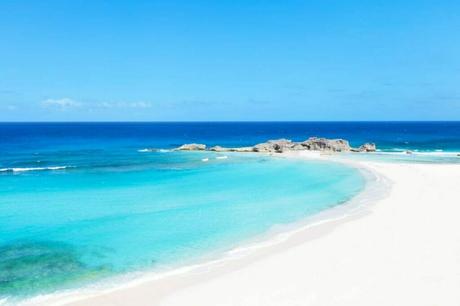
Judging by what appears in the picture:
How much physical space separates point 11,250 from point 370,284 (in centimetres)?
1348

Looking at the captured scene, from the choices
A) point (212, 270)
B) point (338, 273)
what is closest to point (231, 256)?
point (212, 270)

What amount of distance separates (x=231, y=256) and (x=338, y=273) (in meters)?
4.00

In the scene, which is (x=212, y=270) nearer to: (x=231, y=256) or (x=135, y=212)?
(x=231, y=256)

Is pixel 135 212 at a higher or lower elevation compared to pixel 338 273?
lower

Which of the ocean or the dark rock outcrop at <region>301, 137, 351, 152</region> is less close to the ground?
the dark rock outcrop at <region>301, 137, 351, 152</region>

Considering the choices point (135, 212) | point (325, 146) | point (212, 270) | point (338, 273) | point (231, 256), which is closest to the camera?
point (338, 273)

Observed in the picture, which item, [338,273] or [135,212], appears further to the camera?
[135,212]

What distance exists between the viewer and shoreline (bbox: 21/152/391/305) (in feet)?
40.1

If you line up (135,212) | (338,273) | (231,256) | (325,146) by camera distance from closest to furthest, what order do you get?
1. (338,273)
2. (231,256)
3. (135,212)
4. (325,146)

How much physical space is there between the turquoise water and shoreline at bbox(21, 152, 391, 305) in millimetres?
568

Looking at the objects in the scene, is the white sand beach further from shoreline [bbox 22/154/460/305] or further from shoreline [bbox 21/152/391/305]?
shoreline [bbox 21/152/391/305]

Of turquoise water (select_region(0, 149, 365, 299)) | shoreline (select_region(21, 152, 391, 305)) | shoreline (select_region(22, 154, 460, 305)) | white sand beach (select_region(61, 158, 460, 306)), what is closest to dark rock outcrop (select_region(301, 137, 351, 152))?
turquoise water (select_region(0, 149, 365, 299))

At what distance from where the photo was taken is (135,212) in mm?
24188

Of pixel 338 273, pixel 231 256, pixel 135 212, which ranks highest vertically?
pixel 338 273
